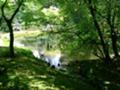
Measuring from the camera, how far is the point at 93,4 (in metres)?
22.3

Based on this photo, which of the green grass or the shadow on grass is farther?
the shadow on grass

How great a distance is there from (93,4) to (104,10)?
5.04ft

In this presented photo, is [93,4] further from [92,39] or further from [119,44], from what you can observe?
[119,44]

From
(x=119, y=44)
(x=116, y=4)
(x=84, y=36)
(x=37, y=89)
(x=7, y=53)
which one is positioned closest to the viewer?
(x=37, y=89)

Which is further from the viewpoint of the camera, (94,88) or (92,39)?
(92,39)

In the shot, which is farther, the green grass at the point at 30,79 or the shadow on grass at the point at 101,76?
the shadow on grass at the point at 101,76

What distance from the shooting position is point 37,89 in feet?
50.6

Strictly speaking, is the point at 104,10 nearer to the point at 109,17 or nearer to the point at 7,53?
the point at 109,17

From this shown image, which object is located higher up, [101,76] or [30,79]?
[30,79]

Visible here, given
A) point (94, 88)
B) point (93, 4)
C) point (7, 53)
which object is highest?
point (93, 4)

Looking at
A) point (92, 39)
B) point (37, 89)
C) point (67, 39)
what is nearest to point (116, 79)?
point (92, 39)

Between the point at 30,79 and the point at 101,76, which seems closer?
the point at 30,79

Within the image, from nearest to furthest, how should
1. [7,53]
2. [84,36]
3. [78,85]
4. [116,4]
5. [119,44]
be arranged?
1. [78,85]
2. [116,4]
3. [7,53]
4. [84,36]
5. [119,44]

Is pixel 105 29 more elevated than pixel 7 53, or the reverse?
pixel 105 29
